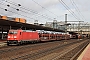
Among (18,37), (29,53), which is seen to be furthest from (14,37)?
(29,53)

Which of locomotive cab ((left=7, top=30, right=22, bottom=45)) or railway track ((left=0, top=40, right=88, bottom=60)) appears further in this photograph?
locomotive cab ((left=7, top=30, right=22, bottom=45))

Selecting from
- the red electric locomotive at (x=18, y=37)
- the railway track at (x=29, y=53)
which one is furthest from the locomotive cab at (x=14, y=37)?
the railway track at (x=29, y=53)

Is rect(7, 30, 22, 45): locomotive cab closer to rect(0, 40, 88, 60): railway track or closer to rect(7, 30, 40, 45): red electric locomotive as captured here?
rect(7, 30, 40, 45): red electric locomotive

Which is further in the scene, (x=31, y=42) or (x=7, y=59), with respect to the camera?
(x=31, y=42)

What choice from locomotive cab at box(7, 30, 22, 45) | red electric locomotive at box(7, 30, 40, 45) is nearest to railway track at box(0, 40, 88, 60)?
locomotive cab at box(7, 30, 22, 45)

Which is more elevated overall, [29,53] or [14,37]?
[14,37]

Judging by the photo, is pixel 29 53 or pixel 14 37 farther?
pixel 14 37

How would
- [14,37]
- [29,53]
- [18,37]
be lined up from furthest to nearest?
[14,37], [18,37], [29,53]

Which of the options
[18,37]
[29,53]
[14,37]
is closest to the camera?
[29,53]

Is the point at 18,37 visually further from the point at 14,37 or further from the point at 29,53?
the point at 29,53

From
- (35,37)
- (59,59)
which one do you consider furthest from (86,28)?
(59,59)

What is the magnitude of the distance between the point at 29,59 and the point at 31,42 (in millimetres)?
27324

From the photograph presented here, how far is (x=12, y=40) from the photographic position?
3744 cm

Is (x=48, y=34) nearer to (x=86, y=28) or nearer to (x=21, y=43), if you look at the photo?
(x=21, y=43)
